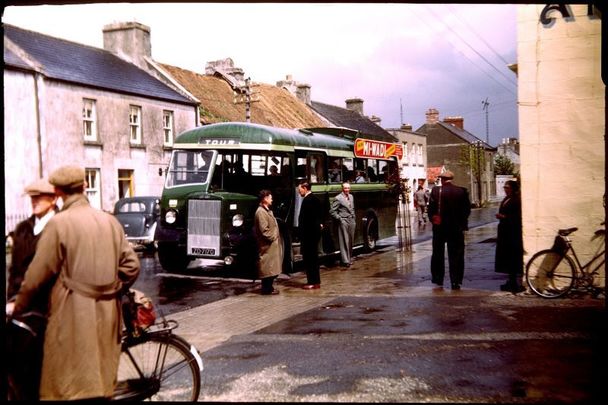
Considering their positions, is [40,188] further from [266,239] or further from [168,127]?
[168,127]

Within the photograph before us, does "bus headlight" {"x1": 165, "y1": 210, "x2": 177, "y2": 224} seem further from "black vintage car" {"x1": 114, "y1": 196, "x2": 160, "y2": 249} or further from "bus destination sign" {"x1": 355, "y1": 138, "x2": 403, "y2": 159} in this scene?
"black vintage car" {"x1": 114, "y1": 196, "x2": 160, "y2": 249}

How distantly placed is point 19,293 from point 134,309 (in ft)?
2.83

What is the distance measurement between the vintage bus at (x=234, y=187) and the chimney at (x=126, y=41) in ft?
65.7

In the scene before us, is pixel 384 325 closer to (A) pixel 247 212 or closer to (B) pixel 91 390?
(B) pixel 91 390

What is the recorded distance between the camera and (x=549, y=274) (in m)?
9.38

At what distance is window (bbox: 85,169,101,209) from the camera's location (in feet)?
83.0

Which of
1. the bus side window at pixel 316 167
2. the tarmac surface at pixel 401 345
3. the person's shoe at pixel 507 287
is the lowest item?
the tarmac surface at pixel 401 345

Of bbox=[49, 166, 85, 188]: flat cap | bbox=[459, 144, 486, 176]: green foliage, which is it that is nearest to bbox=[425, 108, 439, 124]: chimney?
bbox=[459, 144, 486, 176]: green foliage

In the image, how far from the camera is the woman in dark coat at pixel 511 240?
33.1 ft

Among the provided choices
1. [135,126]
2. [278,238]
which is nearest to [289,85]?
[135,126]

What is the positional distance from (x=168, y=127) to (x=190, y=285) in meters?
19.7

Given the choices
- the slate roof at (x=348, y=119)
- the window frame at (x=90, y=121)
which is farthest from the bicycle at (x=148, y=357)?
the slate roof at (x=348, y=119)

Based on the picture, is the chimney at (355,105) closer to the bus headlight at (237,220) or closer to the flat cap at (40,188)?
the bus headlight at (237,220)

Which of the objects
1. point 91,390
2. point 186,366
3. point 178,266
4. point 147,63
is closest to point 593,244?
point 186,366
